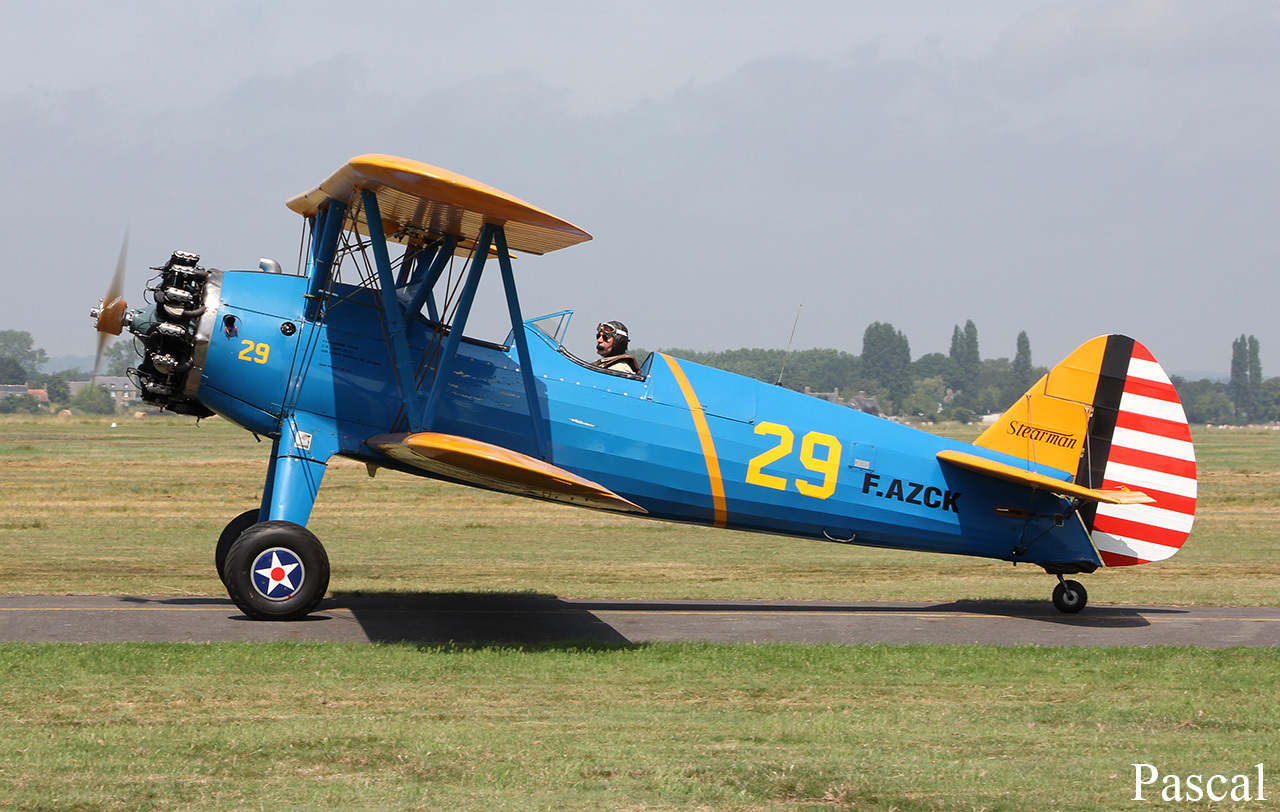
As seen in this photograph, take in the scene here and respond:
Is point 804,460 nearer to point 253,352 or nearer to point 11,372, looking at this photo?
point 253,352

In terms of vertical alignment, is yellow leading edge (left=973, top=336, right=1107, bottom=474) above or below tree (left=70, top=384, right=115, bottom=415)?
above

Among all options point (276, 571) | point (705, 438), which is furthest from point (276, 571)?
point (705, 438)

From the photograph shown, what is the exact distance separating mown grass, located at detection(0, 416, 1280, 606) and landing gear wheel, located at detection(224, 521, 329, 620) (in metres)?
3.11

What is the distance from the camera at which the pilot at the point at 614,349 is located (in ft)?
36.4

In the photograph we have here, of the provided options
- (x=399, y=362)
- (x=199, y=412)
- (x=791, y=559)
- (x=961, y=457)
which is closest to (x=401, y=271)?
(x=399, y=362)

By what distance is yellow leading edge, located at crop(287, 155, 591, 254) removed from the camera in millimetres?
8914

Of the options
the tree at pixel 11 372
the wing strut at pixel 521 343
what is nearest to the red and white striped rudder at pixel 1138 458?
the wing strut at pixel 521 343

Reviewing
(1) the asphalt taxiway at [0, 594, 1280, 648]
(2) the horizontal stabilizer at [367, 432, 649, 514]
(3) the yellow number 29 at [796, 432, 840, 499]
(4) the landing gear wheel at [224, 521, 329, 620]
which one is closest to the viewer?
(2) the horizontal stabilizer at [367, 432, 649, 514]

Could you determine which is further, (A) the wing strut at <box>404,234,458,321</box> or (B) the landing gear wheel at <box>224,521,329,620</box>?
(A) the wing strut at <box>404,234,458,321</box>

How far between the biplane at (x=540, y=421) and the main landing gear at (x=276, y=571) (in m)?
0.02

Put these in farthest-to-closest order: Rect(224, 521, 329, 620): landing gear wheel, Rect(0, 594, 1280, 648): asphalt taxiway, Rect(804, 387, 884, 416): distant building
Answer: Rect(804, 387, 884, 416): distant building < Rect(0, 594, 1280, 648): asphalt taxiway < Rect(224, 521, 329, 620): landing gear wheel

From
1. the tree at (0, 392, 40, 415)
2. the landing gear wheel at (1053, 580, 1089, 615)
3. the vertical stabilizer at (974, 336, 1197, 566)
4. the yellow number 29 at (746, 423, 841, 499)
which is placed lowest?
the tree at (0, 392, 40, 415)

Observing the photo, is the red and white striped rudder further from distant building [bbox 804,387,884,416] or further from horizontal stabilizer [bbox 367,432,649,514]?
horizontal stabilizer [bbox 367,432,649,514]

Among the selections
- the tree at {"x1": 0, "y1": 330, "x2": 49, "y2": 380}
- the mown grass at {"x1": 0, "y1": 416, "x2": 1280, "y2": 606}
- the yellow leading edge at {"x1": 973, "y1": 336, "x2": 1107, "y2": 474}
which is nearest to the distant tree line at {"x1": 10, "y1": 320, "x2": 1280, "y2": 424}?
the tree at {"x1": 0, "y1": 330, "x2": 49, "y2": 380}
